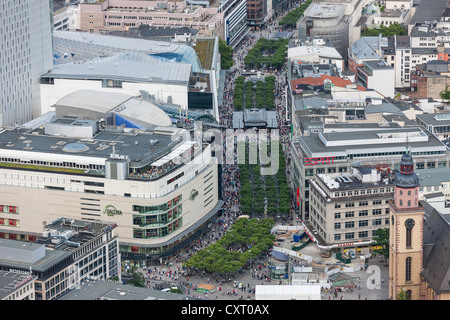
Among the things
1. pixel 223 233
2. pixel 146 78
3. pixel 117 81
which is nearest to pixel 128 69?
Result: pixel 117 81

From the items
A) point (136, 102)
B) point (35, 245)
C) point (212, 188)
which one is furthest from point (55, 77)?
point (35, 245)

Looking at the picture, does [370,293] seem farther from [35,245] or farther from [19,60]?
[19,60]

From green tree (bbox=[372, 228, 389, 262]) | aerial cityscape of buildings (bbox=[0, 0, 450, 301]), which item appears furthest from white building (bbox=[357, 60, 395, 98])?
green tree (bbox=[372, 228, 389, 262])

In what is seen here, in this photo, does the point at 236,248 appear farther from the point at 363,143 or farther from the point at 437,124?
the point at 437,124

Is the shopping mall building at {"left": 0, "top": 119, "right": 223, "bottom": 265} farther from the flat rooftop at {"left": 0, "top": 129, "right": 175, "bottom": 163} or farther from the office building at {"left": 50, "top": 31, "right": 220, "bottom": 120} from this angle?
the office building at {"left": 50, "top": 31, "right": 220, "bottom": 120}

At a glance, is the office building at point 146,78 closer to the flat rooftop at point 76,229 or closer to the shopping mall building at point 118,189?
the shopping mall building at point 118,189

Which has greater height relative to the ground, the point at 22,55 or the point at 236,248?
the point at 22,55

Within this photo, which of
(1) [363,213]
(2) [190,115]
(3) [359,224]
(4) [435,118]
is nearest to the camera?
(1) [363,213]
